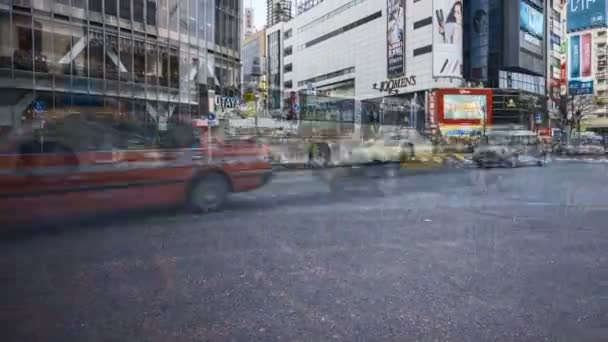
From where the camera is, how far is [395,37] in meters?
62.0

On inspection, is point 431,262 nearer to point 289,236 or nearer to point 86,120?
point 289,236

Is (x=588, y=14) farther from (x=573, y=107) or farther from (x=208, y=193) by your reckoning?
(x=573, y=107)

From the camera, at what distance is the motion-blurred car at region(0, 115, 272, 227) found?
6.23 m

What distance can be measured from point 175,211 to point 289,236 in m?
Answer: 2.45

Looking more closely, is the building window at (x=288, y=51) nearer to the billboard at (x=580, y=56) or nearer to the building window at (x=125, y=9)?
the billboard at (x=580, y=56)

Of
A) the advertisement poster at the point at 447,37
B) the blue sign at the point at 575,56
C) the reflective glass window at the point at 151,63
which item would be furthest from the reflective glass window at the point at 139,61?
the blue sign at the point at 575,56

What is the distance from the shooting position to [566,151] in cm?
3694

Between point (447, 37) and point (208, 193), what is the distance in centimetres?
5310

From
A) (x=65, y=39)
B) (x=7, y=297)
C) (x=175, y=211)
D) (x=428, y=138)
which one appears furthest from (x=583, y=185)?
(x=65, y=39)

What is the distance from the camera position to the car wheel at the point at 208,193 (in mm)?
7936

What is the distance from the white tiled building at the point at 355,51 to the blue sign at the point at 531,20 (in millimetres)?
12737

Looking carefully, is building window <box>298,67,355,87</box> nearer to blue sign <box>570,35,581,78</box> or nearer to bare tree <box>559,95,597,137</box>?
bare tree <box>559,95,597,137</box>

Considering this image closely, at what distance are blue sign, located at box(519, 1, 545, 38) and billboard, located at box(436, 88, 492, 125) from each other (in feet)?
35.4

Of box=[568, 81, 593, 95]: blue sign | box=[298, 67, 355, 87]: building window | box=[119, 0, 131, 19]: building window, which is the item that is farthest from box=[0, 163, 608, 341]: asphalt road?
box=[298, 67, 355, 87]: building window
